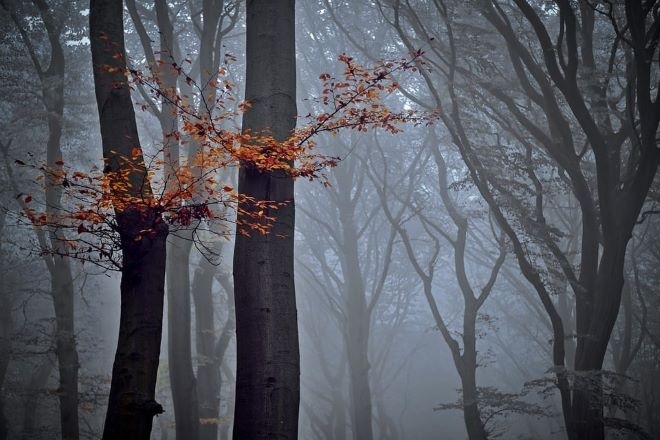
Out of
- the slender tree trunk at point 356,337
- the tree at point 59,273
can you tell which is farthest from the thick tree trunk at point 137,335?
the slender tree trunk at point 356,337

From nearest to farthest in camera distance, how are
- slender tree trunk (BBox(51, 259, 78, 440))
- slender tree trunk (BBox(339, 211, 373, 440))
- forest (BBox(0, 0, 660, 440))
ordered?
forest (BBox(0, 0, 660, 440)) < slender tree trunk (BBox(51, 259, 78, 440)) < slender tree trunk (BBox(339, 211, 373, 440))

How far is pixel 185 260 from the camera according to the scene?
9023mm

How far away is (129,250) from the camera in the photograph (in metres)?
3.61

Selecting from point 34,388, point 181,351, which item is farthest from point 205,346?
point 34,388

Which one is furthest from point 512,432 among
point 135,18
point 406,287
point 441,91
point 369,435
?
point 135,18

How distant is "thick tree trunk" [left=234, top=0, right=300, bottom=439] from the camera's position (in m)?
3.15

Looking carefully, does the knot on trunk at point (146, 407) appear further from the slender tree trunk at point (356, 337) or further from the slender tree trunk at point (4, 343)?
the slender tree trunk at point (4, 343)

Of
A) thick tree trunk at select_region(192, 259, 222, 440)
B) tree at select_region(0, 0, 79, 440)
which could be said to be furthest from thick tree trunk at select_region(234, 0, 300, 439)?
thick tree trunk at select_region(192, 259, 222, 440)

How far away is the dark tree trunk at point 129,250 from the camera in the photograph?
333cm

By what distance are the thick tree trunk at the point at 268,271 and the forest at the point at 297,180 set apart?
0.05 feet

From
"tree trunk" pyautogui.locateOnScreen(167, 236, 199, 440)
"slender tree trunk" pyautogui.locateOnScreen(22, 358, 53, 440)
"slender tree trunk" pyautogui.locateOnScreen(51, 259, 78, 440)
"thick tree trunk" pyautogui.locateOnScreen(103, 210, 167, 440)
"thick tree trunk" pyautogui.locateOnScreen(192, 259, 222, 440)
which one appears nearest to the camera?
"thick tree trunk" pyautogui.locateOnScreen(103, 210, 167, 440)

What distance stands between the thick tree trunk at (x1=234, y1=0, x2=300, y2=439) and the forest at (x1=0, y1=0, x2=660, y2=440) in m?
0.01

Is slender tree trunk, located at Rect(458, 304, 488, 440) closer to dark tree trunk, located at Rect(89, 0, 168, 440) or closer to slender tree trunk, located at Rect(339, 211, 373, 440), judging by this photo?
slender tree trunk, located at Rect(339, 211, 373, 440)

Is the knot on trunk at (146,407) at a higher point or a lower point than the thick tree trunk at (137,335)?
lower
